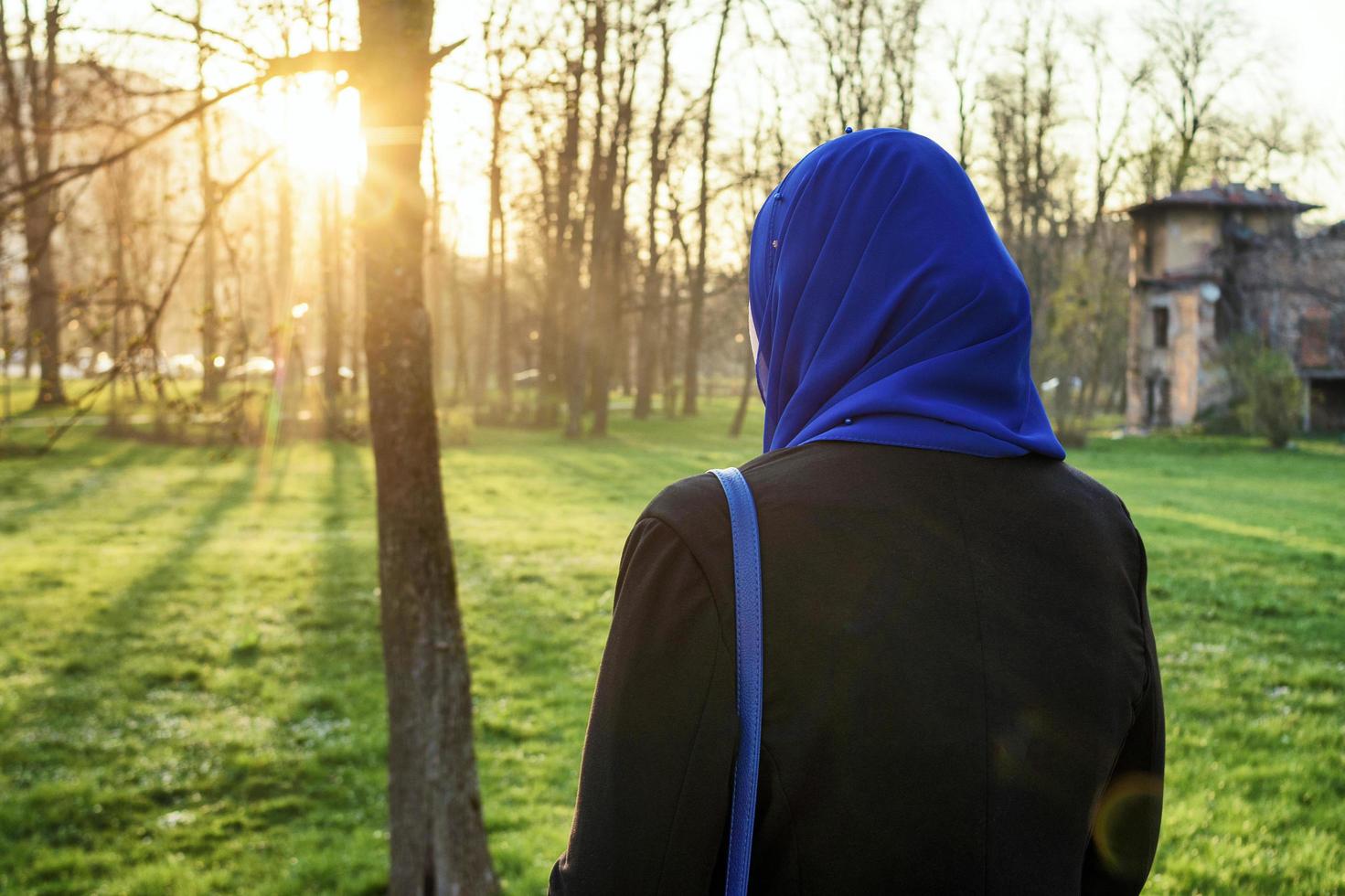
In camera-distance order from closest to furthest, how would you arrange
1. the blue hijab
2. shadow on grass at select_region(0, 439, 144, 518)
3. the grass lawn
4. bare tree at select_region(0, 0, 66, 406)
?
the blue hijab → bare tree at select_region(0, 0, 66, 406) → the grass lawn → shadow on grass at select_region(0, 439, 144, 518)

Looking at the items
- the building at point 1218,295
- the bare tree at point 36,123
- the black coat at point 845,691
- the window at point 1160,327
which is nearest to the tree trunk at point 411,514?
the bare tree at point 36,123

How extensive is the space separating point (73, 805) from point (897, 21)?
94.4ft

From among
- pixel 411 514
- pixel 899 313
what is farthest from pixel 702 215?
pixel 899 313

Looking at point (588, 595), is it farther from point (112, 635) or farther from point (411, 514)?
point (411, 514)

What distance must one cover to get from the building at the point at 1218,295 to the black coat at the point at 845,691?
Answer: 142 ft

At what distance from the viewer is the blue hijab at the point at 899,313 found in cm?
154

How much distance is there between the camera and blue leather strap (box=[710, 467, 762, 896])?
1406 mm

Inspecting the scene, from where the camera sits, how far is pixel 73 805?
23.1 ft

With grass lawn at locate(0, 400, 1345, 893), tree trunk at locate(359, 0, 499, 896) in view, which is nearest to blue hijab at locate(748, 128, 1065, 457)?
tree trunk at locate(359, 0, 499, 896)

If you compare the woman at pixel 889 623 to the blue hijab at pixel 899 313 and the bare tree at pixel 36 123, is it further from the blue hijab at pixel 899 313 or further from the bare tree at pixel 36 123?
the bare tree at pixel 36 123

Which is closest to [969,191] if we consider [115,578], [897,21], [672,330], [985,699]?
[985,699]

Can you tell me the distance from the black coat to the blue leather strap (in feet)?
0.04

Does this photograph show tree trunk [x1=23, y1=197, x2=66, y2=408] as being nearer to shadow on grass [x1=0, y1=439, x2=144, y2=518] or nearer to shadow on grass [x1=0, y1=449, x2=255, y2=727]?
shadow on grass [x1=0, y1=449, x2=255, y2=727]

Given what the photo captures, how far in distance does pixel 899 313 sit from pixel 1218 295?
48.4 m
